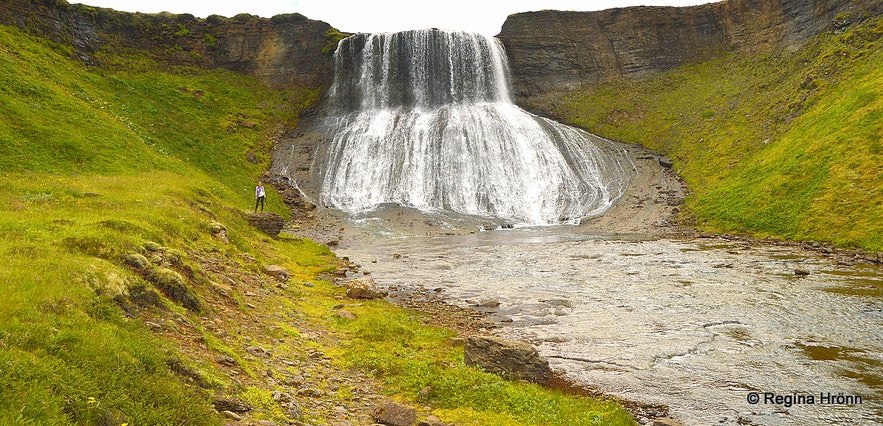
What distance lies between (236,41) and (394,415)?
258 ft

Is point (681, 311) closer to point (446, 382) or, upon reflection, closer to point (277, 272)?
point (446, 382)

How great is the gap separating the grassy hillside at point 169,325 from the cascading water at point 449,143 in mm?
29303

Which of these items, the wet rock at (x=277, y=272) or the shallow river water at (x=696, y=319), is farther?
the wet rock at (x=277, y=272)

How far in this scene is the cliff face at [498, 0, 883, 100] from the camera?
70.8m

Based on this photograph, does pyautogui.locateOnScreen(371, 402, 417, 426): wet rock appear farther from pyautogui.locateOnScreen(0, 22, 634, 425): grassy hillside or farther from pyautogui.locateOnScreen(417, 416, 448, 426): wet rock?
pyautogui.locateOnScreen(0, 22, 634, 425): grassy hillside

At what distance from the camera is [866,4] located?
53.8 meters

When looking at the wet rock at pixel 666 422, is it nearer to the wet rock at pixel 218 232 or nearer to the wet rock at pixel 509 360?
the wet rock at pixel 509 360

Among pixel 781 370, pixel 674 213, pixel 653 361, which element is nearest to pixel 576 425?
pixel 653 361

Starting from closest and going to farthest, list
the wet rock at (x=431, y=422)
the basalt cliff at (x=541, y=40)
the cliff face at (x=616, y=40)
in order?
1. the wet rock at (x=431, y=422)
2. the basalt cliff at (x=541, y=40)
3. the cliff face at (x=616, y=40)

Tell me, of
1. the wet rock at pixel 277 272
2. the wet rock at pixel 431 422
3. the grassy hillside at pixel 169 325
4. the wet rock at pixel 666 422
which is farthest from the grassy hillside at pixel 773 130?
the wet rock at pixel 277 272

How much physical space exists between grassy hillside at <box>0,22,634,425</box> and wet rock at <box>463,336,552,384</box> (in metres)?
0.51

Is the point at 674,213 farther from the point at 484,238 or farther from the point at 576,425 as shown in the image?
the point at 576,425

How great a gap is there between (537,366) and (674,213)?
38647 mm

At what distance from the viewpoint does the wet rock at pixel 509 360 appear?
1138 cm
